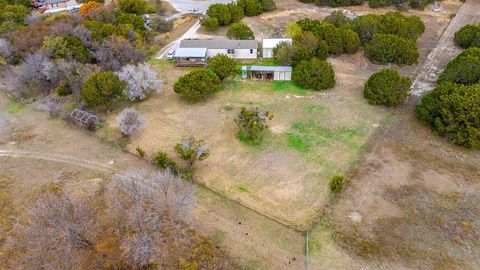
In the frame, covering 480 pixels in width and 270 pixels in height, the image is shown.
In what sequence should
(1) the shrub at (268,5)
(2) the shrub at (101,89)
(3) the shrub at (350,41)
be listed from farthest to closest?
(1) the shrub at (268,5) < (3) the shrub at (350,41) < (2) the shrub at (101,89)

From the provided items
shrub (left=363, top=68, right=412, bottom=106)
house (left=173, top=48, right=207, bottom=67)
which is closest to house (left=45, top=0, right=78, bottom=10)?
house (left=173, top=48, right=207, bottom=67)

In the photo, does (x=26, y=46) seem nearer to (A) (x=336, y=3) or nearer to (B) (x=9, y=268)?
(B) (x=9, y=268)

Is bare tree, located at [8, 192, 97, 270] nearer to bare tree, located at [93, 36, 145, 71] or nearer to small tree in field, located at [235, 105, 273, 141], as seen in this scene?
small tree in field, located at [235, 105, 273, 141]

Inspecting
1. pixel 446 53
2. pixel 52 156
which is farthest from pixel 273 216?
pixel 446 53

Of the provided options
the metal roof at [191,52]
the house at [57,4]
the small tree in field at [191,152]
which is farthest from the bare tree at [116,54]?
the house at [57,4]

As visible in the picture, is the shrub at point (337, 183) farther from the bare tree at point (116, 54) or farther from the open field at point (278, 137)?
the bare tree at point (116, 54)

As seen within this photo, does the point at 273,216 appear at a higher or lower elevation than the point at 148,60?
lower

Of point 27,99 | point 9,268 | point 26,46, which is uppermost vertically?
point 26,46
